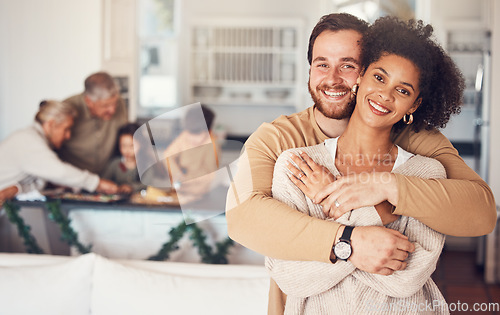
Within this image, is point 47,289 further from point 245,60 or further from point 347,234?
point 245,60

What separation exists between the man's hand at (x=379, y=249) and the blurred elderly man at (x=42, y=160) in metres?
2.03

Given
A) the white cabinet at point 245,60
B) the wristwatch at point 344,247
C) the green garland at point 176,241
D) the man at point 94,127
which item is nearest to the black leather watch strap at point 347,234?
the wristwatch at point 344,247

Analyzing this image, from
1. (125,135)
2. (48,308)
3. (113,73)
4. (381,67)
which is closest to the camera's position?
(381,67)

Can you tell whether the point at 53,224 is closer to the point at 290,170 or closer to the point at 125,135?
the point at 125,135


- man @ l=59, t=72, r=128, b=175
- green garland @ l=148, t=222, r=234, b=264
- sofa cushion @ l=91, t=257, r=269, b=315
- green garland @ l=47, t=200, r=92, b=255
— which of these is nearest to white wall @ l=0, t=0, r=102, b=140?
man @ l=59, t=72, r=128, b=175

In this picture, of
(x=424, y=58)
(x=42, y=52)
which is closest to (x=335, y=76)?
(x=424, y=58)

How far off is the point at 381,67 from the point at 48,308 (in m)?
1.17

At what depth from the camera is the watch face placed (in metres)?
0.72

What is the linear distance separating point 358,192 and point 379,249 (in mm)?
91

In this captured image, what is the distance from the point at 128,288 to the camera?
135cm

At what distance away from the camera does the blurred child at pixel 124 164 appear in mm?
2805

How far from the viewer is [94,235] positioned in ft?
7.38

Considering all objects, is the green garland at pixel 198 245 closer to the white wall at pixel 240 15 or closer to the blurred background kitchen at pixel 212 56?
the blurred background kitchen at pixel 212 56

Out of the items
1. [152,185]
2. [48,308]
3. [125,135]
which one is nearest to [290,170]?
[48,308]
